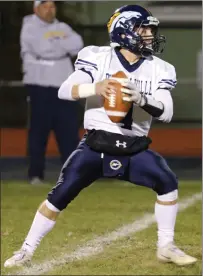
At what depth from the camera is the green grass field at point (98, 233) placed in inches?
167

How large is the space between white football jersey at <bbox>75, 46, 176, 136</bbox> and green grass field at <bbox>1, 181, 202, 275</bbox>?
760 millimetres

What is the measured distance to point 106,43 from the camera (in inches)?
397

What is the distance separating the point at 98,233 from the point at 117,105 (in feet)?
5.92

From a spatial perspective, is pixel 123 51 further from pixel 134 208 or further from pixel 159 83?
pixel 134 208

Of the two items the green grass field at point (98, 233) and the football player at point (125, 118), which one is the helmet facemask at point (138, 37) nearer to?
the football player at point (125, 118)

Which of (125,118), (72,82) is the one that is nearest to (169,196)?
(125,118)

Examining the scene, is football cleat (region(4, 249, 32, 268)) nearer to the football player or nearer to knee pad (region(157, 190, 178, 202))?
the football player

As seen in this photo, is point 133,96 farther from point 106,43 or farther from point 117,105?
point 106,43

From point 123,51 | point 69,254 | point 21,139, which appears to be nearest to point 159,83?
point 123,51

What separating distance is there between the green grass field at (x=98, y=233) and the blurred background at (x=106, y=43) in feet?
7.15

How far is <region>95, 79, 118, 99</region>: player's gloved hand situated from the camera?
11.9 feet

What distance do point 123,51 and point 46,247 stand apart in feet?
4.56

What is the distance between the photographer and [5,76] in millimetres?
10438

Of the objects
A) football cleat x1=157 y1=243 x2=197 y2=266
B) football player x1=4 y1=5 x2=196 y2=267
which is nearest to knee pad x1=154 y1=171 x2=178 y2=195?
football player x1=4 y1=5 x2=196 y2=267
